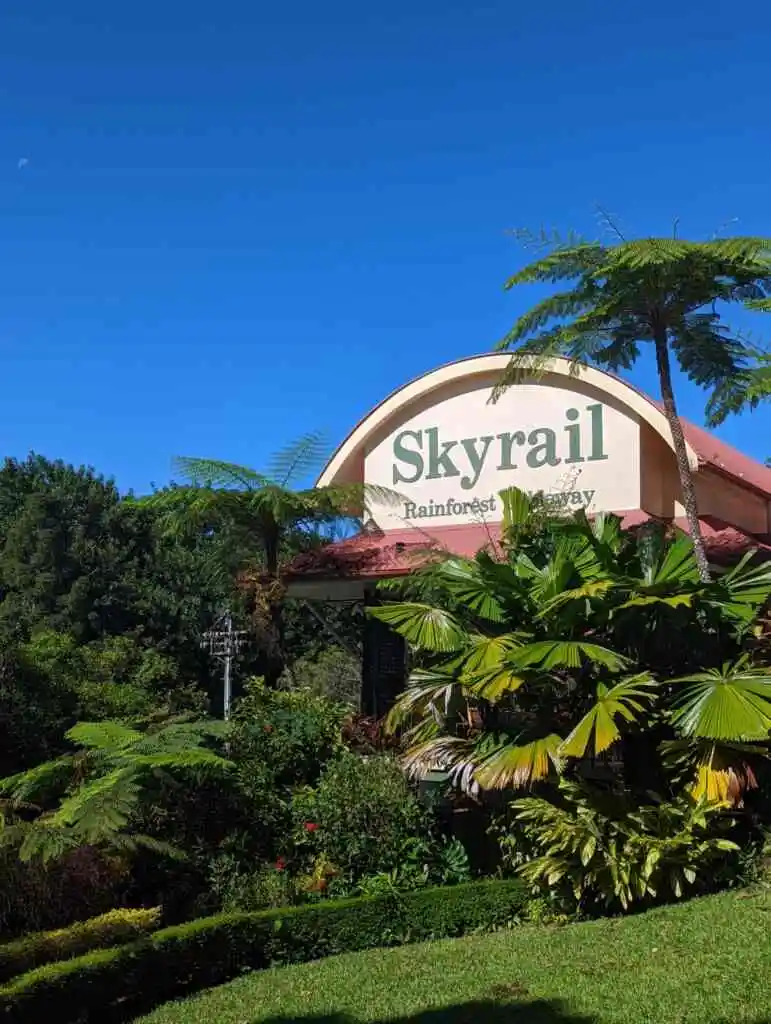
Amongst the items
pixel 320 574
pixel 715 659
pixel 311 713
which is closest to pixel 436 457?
pixel 320 574

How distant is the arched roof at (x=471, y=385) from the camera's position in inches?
564

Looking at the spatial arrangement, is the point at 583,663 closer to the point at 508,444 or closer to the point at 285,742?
the point at 285,742

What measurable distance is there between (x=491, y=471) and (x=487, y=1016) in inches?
375

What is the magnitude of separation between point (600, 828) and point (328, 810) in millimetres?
3013

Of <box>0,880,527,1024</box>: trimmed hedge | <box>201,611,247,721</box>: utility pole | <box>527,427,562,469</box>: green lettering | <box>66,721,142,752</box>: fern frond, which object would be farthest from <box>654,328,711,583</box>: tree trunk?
<box>201,611,247,721</box>: utility pole

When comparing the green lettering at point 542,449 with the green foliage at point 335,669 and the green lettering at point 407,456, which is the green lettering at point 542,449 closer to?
the green lettering at point 407,456

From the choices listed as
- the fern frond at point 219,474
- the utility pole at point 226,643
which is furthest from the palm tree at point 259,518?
the utility pole at point 226,643

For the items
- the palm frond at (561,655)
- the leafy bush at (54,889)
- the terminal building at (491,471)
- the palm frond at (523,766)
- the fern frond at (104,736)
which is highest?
the terminal building at (491,471)

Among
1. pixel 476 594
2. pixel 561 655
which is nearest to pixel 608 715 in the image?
pixel 561 655

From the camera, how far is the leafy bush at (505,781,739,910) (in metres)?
9.95

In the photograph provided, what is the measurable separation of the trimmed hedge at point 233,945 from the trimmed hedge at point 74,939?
0.16m

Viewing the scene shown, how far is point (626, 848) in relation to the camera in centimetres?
1002

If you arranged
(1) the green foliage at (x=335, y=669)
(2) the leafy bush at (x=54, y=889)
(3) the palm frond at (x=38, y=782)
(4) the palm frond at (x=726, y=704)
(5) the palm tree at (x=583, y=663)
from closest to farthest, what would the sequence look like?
(2) the leafy bush at (x=54, y=889), (4) the palm frond at (x=726, y=704), (5) the palm tree at (x=583, y=663), (3) the palm frond at (x=38, y=782), (1) the green foliage at (x=335, y=669)

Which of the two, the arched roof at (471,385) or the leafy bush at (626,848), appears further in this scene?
the arched roof at (471,385)
